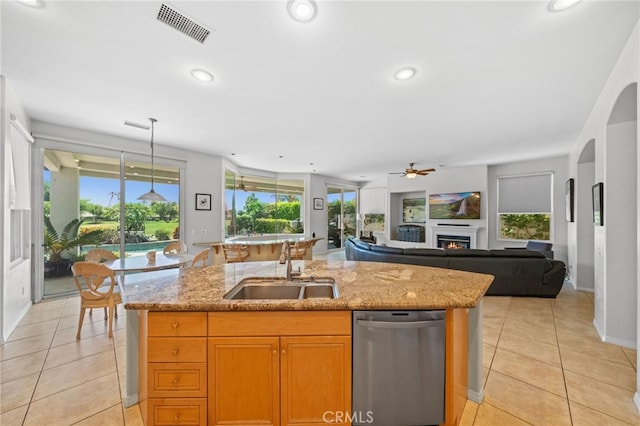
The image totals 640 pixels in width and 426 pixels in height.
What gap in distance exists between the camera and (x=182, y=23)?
1.81 m

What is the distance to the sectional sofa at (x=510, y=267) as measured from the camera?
396 centimetres

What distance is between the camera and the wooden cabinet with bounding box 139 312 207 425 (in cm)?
150

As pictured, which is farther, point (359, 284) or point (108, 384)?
point (108, 384)

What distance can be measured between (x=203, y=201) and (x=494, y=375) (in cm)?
561

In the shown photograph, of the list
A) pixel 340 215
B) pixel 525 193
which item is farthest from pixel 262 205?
pixel 525 193

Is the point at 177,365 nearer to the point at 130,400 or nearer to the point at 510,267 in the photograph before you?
the point at 130,400

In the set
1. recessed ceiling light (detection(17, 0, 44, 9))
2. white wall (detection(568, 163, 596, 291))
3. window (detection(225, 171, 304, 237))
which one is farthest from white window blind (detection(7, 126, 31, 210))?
white wall (detection(568, 163, 596, 291))

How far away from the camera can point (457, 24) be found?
1.81m

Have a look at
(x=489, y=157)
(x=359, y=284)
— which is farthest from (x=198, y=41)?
(x=489, y=157)

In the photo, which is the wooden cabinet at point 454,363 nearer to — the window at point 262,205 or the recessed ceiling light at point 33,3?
the recessed ceiling light at point 33,3

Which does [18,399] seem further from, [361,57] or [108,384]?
[361,57]

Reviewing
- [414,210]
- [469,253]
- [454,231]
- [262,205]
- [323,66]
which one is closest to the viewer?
[323,66]

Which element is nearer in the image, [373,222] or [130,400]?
[130,400]

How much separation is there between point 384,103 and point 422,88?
19.2 inches
